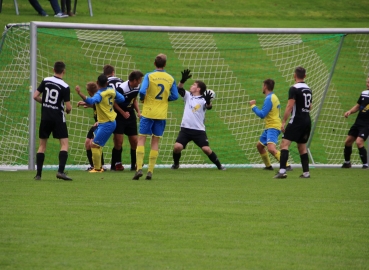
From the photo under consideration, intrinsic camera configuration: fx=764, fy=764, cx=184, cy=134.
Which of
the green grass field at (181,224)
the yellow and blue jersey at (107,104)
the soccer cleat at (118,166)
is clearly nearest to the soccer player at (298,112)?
the green grass field at (181,224)

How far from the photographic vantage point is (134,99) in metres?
14.4

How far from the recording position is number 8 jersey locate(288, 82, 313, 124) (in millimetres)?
13203

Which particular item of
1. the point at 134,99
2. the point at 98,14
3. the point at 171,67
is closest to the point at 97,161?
the point at 134,99

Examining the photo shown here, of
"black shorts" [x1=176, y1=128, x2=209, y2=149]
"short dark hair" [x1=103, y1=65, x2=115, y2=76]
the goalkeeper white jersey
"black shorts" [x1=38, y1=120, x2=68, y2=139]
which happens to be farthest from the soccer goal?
"black shorts" [x1=38, y1=120, x2=68, y2=139]

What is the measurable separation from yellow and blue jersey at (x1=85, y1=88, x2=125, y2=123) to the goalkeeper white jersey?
1.77 m

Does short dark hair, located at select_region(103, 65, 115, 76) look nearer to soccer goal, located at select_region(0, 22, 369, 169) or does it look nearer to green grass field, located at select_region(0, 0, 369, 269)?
soccer goal, located at select_region(0, 22, 369, 169)

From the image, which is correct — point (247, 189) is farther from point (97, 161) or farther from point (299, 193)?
point (97, 161)

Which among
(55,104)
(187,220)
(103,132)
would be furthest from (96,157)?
(187,220)

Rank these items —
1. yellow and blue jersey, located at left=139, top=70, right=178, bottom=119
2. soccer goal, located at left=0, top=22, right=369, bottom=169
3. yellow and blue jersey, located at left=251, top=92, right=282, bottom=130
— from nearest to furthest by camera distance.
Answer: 1. yellow and blue jersey, located at left=139, top=70, right=178, bottom=119
2. yellow and blue jersey, located at left=251, top=92, right=282, bottom=130
3. soccer goal, located at left=0, top=22, right=369, bottom=169

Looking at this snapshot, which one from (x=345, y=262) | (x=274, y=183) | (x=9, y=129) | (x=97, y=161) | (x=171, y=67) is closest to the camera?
(x=345, y=262)

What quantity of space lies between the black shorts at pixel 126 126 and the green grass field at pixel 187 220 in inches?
36.7

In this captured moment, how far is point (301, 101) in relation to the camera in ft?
43.5

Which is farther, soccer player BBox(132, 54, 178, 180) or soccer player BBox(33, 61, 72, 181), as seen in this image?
soccer player BBox(132, 54, 178, 180)

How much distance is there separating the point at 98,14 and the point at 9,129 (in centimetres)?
1338
